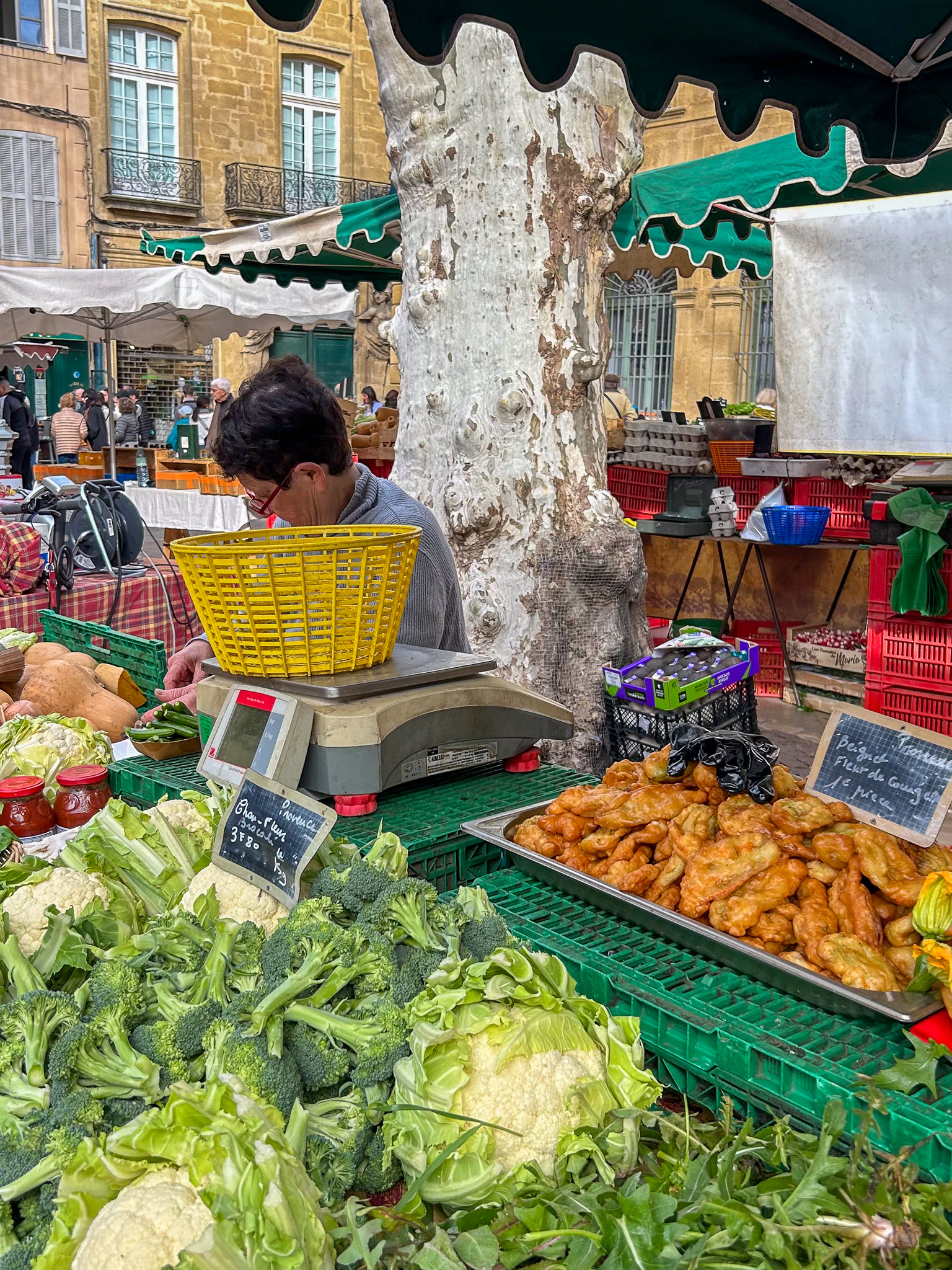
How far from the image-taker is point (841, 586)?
777cm

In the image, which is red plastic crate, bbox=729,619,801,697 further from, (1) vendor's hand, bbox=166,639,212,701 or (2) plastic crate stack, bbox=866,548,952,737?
(1) vendor's hand, bbox=166,639,212,701

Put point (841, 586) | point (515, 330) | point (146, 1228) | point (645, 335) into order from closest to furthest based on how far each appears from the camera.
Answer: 1. point (146, 1228)
2. point (515, 330)
3. point (841, 586)
4. point (645, 335)

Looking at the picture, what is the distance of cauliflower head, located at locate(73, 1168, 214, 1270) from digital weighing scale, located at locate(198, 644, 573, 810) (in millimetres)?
872

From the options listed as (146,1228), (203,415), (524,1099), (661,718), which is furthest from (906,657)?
(203,415)

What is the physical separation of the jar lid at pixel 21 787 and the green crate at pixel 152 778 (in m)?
0.17

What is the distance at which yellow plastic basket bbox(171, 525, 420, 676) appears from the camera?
6.77 ft

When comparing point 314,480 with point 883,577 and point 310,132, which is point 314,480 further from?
point 310,132

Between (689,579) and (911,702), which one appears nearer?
(911,702)

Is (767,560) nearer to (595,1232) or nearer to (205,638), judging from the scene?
(205,638)

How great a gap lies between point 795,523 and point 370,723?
5611 mm

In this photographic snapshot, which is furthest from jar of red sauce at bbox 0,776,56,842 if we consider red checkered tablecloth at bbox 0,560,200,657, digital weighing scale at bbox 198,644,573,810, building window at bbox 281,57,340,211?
building window at bbox 281,57,340,211

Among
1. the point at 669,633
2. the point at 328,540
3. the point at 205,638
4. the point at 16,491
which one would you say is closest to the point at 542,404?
the point at 205,638

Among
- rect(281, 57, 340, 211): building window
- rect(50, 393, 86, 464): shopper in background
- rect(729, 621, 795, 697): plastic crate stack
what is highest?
rect(281, 57, 340, 211): building window

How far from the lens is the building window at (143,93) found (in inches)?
951
